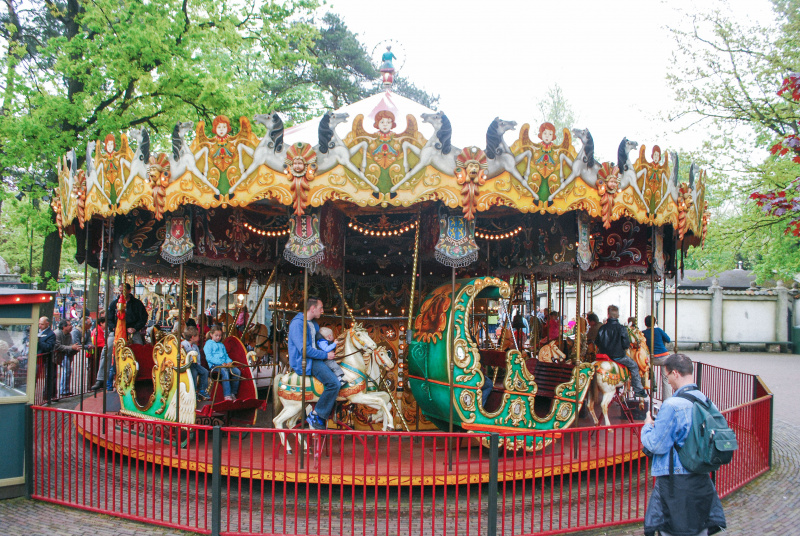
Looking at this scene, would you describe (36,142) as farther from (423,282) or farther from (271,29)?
(423,282)

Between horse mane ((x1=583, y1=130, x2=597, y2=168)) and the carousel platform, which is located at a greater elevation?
horse mane ((x1=583, y1=130, x2=597, y2=168))

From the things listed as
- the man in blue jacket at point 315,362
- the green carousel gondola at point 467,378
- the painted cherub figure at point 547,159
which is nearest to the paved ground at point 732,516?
the green carousel gondola at point 467,378

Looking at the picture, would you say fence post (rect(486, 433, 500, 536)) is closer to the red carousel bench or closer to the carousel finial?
the red carousel bench

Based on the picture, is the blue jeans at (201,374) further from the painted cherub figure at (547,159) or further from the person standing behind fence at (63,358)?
the person standing behind fence at (63,358)

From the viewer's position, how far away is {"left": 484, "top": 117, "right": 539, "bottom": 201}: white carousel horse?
678 centimetres

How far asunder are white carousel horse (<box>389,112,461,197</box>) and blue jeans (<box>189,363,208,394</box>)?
3.85 m

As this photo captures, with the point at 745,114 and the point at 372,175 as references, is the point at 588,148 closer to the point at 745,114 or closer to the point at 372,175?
the point at 372,175

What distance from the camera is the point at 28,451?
6.38 metres

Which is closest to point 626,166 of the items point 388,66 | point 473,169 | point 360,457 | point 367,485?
point 473,169

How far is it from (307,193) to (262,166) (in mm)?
624

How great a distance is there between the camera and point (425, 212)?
30.6ft

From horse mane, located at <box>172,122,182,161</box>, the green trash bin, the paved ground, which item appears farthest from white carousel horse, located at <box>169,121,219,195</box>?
the green trash bin

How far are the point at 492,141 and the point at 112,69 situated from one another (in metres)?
12.4

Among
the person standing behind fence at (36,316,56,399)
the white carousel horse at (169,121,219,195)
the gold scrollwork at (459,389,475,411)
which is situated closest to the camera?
the white carousel horse at (169,121,219,195)
